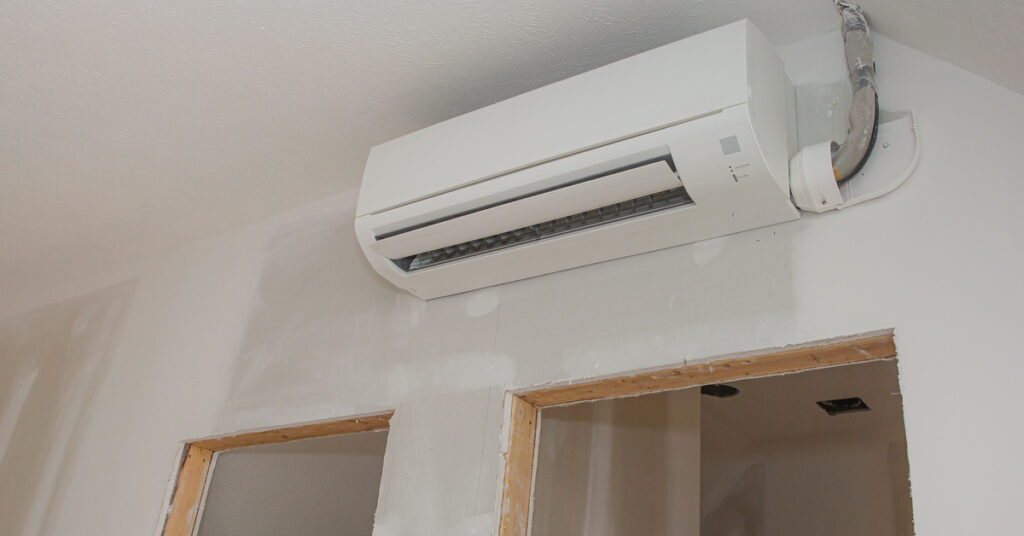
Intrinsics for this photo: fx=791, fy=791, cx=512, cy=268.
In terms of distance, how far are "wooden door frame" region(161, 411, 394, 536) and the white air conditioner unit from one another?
440 mm

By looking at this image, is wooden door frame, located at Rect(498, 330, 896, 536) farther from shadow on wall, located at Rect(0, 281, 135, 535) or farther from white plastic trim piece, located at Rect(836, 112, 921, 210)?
shadow on wall, located at Rect(0, 281, 135, 535)

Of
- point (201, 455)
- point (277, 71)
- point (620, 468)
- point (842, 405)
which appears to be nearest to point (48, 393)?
point (201, 455)

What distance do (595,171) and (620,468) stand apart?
1.18 meters

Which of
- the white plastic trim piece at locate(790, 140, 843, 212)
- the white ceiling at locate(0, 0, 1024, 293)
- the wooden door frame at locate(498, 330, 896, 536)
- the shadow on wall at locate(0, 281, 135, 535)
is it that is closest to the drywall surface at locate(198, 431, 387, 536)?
the shadow on wall at locate(0, 281, 135, 535)

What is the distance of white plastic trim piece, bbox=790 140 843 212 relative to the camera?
124 cm

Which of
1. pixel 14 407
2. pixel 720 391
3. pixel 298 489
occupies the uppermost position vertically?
pixel 720 391

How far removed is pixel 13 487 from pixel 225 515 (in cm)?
76

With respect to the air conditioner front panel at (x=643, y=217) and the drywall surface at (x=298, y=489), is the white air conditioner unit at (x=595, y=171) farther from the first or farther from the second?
the drywall surface at (x=298, y=489)

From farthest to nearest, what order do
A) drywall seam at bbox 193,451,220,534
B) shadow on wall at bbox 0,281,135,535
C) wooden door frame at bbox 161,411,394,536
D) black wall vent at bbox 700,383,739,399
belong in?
black wall vent at bbox 700,383,739,399
shadow on wall at bbox 0,281,135,535
drywall seam at bbox 193,451,220,534
wooden door frame at bbox 161,411,394,536

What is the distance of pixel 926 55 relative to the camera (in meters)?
1.33

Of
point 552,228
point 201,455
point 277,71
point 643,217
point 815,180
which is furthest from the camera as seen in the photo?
point 201,455

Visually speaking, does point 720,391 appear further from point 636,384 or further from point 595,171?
point 595,171

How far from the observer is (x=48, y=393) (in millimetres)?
2523

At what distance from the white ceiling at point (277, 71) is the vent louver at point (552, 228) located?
347 mm
